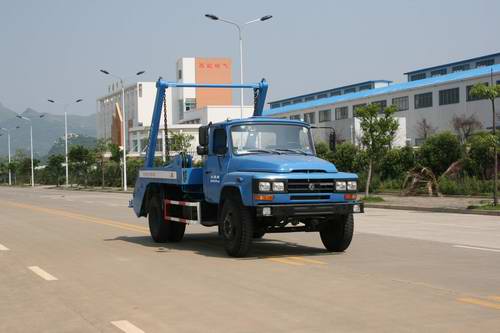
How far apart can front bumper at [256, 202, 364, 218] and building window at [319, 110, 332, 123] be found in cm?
7682

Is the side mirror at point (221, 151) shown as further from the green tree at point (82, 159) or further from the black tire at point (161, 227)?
the green tree at point (82, 159)

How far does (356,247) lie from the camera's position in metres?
14.7

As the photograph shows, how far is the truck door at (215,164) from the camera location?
13.8 meters

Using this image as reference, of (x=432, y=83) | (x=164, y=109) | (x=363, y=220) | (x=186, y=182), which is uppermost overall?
(x=432, y=83)

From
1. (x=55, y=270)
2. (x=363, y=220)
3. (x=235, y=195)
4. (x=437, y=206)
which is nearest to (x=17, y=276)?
(x=55, y=270)

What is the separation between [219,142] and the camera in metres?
14.1

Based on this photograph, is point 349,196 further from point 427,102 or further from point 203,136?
point 427,102

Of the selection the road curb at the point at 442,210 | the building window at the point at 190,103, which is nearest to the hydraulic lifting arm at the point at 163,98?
the road curb at the point at 442,210

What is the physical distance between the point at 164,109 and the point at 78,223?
7.21 m

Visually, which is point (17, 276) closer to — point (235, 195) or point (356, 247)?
point (235, 195)

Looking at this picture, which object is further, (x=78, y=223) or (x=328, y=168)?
(x=78, y=223)

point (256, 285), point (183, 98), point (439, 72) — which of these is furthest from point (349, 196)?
point (183, 98)

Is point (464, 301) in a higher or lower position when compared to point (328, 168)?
lower

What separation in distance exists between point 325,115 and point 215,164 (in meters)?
77.7
